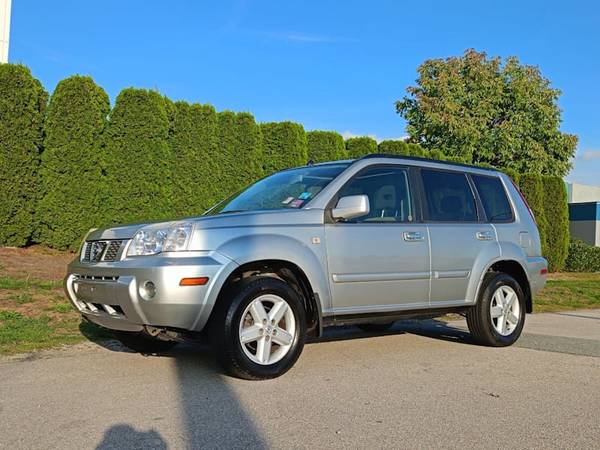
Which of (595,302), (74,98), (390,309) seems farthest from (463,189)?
(74,98)

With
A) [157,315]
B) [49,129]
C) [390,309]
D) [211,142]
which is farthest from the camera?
[211,142]

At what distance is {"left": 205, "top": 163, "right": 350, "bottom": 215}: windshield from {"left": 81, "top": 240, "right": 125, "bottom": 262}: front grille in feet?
3.87

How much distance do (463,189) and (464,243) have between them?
2.41 ft

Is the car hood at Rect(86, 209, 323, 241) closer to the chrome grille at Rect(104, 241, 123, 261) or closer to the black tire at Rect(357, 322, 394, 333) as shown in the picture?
the chrome grille at Rect(104, 241, 123, 261)

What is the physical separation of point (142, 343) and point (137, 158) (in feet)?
24.0

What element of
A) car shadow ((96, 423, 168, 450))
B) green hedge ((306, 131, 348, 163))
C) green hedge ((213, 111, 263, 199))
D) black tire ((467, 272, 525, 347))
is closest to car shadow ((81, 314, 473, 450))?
car shadow ((96, 423, 168, 450))

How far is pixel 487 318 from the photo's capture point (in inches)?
256

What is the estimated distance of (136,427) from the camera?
3.62m

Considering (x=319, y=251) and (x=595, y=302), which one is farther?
(x=595, y=302)

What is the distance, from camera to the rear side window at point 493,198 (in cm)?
695

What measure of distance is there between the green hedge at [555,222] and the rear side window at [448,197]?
1427cm

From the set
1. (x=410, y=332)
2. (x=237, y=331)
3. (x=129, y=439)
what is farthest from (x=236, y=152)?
(x=129, y=439)

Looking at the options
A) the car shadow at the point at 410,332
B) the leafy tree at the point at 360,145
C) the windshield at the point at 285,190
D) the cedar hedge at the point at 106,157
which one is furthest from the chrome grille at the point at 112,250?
the leafy tree at the point at 360,145

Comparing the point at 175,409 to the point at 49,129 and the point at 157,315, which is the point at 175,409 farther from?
the point at 49,129
